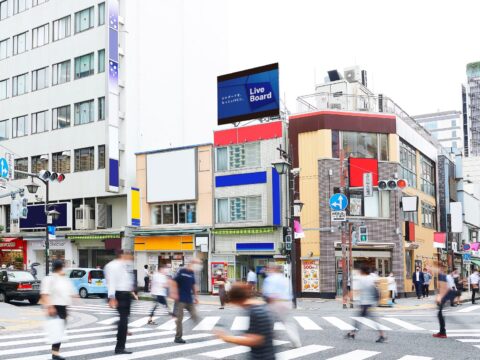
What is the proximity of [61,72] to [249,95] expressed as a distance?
15.5m

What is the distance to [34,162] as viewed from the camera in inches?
1875

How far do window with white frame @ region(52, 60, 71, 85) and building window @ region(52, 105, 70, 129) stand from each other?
2058 millimetres

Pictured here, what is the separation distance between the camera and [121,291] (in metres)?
11.7

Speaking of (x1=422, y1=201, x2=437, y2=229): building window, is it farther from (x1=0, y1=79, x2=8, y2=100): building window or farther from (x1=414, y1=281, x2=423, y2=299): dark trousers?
(x1=0, y1=79, x2=8, y2=100): building window

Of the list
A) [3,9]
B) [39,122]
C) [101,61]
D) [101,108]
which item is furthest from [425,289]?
[3,9]

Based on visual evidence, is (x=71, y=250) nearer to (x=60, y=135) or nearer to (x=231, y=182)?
(x=60, y=135)

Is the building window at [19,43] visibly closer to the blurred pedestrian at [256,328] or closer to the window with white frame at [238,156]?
the window with white frame at [238,156]

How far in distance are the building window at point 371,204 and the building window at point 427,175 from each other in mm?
8267

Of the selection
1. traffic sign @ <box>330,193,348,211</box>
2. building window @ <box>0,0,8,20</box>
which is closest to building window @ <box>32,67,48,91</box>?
building window @ <box>0,0,8,20</box>

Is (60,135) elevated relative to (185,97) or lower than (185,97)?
lower

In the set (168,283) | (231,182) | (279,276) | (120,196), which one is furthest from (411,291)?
(279,276)

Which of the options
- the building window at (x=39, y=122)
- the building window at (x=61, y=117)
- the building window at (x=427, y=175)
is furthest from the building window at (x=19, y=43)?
the building window at (x=427, y=175)

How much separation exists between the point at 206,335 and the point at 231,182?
23.0 m

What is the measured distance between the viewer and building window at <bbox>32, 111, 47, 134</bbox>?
47.4 m
